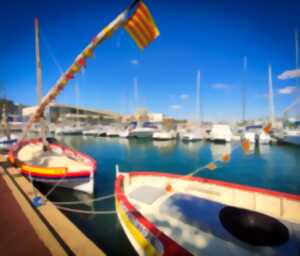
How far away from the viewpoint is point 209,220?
436cm

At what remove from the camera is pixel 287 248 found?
11.3 feet

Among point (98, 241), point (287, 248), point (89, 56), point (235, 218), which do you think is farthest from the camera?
point (98, 241)

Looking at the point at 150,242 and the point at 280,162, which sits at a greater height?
the point at 150,242

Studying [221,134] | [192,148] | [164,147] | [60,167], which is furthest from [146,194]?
[221,134]

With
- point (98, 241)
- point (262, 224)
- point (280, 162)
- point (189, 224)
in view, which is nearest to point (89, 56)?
point (189, 224)

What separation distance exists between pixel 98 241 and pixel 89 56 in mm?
6149

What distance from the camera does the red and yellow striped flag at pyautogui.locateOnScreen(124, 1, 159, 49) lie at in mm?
3560

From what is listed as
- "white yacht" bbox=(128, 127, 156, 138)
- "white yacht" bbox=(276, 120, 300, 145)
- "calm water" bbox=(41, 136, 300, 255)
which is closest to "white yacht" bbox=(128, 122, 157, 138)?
"white yacht" bbox=(128, 127, 156, 138)

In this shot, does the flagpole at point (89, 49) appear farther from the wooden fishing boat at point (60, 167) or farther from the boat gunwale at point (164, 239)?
the boat gunwale at point (164, 239)

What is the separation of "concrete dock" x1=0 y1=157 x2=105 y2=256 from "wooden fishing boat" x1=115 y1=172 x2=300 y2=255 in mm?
1273

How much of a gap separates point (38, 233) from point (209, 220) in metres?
4.30

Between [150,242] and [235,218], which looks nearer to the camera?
[150,242]

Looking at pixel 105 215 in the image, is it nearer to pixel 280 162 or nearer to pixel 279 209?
pixel 279 209

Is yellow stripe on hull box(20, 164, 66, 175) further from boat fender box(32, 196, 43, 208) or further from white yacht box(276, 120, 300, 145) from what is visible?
white yacht box(276, 120, 300, 145)
